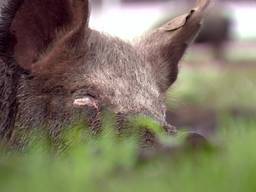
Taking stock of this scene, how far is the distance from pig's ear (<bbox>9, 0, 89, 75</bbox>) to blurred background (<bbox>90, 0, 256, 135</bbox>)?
1137 mm

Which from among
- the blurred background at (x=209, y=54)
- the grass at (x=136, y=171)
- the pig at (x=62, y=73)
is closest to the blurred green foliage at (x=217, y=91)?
the blurred background at (x=209, y=54)

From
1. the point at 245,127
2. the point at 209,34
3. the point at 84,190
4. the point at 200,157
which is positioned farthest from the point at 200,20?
the point at 209,34

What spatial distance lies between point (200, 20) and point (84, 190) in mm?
3581

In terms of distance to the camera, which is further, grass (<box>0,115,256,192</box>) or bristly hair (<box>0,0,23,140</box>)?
bristly hair (<box>0,0,23,140</box>)

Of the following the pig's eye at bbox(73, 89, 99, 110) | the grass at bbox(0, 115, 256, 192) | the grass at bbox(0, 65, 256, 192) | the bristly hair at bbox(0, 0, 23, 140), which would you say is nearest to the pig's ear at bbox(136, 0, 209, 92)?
the pig's eye at bbox(73, 89, 99, 110)

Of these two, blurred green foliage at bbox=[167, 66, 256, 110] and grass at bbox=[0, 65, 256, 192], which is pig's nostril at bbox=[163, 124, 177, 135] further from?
blurred green foliage at bbox=[167, 66, 256, 110]

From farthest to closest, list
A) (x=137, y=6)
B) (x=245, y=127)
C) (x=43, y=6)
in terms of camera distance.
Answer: (x=137, y=6) < (x=43, y=6) < (x=245, y=127)

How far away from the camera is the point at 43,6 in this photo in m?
5.50

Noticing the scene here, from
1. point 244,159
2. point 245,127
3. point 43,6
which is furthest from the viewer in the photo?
point 43,6

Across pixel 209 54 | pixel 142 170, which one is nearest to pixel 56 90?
pixel 142 170

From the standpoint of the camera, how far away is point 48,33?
18.2ft

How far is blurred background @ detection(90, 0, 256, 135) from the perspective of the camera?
12195mm

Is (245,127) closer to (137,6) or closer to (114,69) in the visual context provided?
(114,69)

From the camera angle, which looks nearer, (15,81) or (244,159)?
(244,159)
